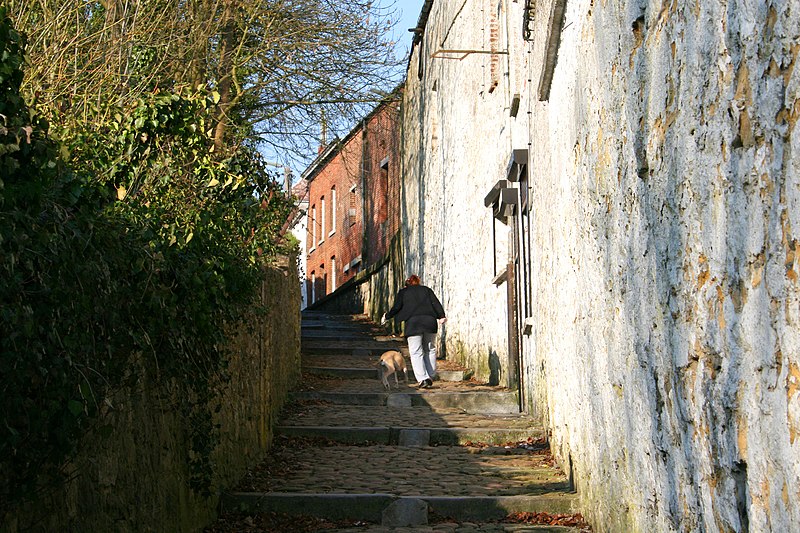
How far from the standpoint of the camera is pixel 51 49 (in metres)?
7.93

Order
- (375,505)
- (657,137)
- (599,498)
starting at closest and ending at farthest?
(657,137)
(599,498)
(375,505)

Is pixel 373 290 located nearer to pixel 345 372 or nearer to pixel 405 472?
pixel 345 372

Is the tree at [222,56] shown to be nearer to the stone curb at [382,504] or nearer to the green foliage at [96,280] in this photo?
the green foliage at [96,280]

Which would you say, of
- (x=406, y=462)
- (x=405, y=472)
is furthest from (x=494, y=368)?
(x=405, y=472)

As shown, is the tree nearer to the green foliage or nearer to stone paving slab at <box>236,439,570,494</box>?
the green foliage

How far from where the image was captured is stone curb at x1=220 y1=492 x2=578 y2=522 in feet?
24.0

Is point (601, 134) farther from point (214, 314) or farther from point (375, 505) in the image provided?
point (375, 505)

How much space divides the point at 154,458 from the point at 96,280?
1559mm

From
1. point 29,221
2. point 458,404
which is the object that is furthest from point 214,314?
point 458,404

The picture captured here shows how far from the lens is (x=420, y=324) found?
1435 cm

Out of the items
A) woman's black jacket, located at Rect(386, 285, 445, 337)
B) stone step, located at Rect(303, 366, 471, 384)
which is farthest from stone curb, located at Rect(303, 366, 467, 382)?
woman's black jacket, located at Rect(386, 285, 445, 337)

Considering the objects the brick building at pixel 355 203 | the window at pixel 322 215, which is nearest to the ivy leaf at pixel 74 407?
the brick building at pixel 355 203

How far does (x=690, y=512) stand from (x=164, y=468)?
111 inches

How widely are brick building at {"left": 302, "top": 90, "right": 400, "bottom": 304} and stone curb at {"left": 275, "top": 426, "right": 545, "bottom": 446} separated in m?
11.9
